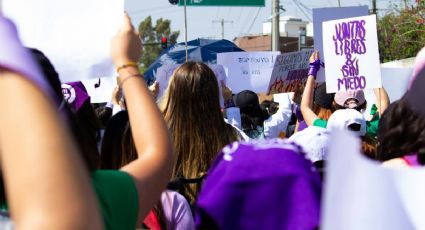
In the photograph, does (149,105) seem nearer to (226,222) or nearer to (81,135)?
(81,135)

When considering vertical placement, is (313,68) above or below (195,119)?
above

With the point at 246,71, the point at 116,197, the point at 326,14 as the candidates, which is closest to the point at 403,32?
the point at 246,71

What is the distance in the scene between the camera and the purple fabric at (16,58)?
0.93 meters

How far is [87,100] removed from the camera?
109 inches

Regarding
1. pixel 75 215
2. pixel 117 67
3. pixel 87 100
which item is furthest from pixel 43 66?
pixel 87 100

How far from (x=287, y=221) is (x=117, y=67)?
0.59m

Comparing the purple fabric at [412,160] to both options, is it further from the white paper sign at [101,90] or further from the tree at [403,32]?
the tree at [403,32]

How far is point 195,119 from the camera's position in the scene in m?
3.20

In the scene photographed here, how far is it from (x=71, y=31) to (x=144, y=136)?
728 millimetres

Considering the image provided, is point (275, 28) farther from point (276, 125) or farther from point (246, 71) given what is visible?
point (276, 125)

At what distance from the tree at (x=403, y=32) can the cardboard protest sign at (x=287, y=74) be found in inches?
328

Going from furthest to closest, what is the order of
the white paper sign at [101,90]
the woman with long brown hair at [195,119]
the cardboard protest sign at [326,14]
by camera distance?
the cardboard protest sign at [326,14], the white paper sign at [101,90], the woman with long brown hair at [195,119]

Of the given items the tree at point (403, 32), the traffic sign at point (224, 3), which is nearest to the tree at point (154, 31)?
the tree at point (403, 32)

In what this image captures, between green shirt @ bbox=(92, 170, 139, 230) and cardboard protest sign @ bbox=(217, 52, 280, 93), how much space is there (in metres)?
7.83
